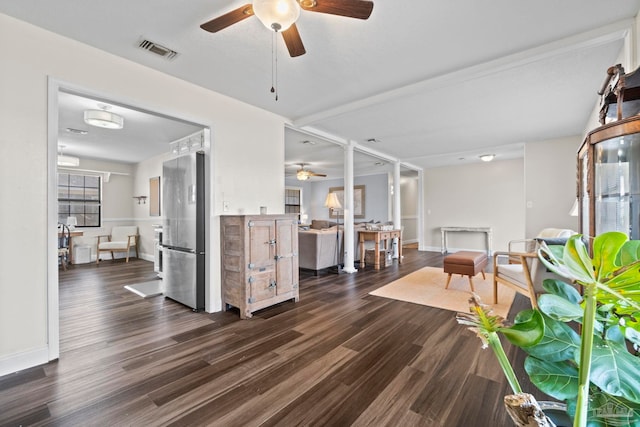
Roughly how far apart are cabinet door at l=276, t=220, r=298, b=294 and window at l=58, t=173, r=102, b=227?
6.34m

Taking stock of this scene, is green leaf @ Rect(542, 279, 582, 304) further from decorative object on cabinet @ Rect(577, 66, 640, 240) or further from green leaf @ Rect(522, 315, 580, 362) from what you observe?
decorative object on cabinet @ Rect(577, 66, 640, 240)

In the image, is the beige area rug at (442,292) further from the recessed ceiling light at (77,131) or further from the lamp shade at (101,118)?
the recessed ceiling light at (77,131)

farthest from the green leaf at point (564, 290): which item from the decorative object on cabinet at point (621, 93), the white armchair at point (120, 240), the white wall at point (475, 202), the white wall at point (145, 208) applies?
the white armchair at point (120, 240)

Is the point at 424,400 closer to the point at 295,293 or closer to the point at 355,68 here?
the point at 295,293

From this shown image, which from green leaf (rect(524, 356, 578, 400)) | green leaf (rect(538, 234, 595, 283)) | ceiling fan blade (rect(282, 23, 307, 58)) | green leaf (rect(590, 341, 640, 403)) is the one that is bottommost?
green leaf (rect(524, 356, 578, 400))

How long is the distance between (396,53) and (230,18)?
1.46m

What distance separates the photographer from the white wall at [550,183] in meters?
4.92

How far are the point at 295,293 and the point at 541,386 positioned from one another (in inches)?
123

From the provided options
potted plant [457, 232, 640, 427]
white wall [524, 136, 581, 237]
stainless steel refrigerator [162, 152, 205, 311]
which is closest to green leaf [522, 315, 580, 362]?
potted plant [457, 232, 640, 427]

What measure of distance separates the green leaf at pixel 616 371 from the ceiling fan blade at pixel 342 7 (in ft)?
6.01

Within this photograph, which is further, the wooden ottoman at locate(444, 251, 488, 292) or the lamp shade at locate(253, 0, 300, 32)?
the wooden ottoman at locate(444, 251, 488, 292)

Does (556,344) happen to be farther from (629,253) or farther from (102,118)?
(102,118)

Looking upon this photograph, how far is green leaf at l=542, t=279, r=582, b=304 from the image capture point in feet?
2.34

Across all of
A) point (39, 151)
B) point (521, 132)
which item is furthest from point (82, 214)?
point (521, 132)
